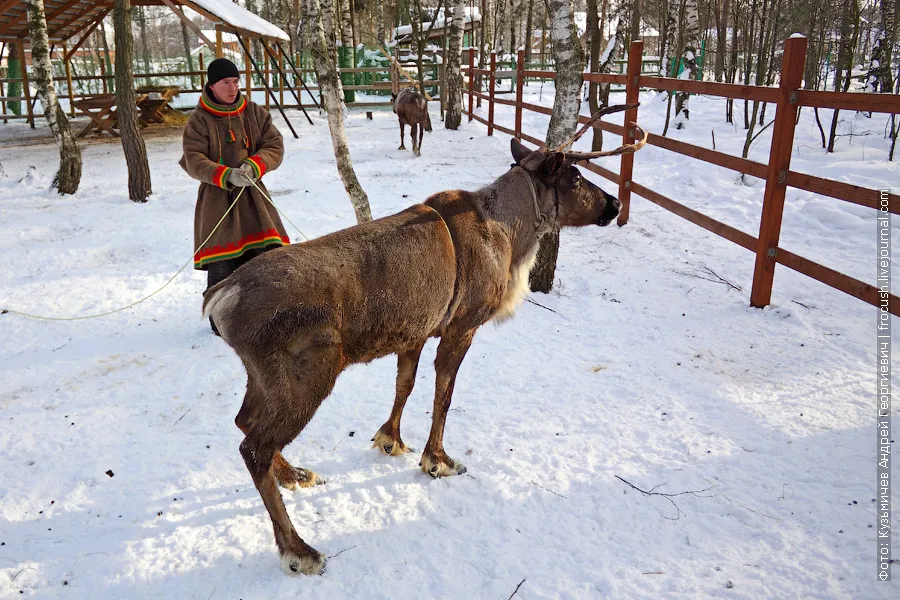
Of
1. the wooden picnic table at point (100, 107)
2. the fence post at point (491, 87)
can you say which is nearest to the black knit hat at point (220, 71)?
the fence post at point (491, 87)

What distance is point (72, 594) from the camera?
7.73 feet

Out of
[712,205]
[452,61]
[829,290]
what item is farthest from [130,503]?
[452,61]

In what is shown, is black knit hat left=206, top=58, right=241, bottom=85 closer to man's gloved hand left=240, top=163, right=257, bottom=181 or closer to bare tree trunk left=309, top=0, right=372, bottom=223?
man's gloved hand left=240, top=163, right=257, bottom=181

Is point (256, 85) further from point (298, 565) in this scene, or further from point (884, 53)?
point (298, 565)

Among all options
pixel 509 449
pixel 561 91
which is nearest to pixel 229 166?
pixel 509 449

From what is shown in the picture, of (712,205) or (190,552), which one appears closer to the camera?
(190,552)

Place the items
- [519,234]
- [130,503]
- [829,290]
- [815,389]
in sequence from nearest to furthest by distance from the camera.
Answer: [130,503] < [519,234] < [815,389] < [829,290]

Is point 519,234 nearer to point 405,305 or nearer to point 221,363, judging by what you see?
point 405,305

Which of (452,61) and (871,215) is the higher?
(452,61)

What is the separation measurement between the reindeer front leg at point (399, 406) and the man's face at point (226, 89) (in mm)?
2113

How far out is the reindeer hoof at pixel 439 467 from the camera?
9.96ft

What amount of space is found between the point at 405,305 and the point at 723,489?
70.0 inches

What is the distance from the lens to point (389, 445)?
3.22m

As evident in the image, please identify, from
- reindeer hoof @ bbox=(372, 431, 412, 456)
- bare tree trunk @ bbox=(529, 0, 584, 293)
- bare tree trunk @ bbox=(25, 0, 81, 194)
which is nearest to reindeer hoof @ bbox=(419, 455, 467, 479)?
reindeer hoof @ bbox=(372, 431, 412, 456)
